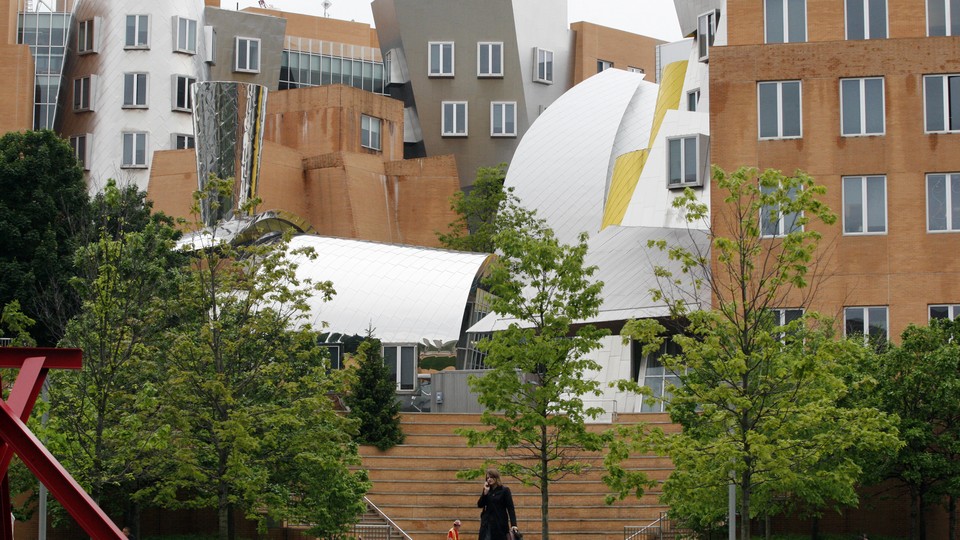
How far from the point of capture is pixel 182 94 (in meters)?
72.8

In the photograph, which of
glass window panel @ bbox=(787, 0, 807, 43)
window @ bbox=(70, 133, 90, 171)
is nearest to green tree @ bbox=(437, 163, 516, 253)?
window @ bbox=(70, 133, 90, 171)

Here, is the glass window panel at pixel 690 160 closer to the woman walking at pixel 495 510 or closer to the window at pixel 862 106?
the window at pixel 862 106

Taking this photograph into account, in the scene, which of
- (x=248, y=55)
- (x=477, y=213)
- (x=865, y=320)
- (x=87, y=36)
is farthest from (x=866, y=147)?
(x=87, y=36)

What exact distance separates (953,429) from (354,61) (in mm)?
57998

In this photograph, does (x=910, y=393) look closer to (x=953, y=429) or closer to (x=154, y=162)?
(x=953, y=429)

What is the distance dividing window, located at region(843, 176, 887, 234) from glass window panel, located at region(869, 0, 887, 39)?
175 inches

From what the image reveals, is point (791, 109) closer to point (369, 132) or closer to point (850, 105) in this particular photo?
point (850, 105)

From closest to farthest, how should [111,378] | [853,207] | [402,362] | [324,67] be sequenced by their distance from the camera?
[111,378], [853,207], [402,362], [324,67]

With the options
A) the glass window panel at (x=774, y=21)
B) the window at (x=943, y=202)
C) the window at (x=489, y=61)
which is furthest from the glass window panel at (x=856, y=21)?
the window at (x=489, y=61)

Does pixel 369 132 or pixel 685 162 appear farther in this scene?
pixel 369 132

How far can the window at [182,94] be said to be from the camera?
72.4 meters

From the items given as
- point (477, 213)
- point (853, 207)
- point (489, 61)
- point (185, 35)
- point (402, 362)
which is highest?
point (489, 61)

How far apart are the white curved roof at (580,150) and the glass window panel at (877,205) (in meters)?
18.4

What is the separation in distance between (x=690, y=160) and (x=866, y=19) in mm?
6723
